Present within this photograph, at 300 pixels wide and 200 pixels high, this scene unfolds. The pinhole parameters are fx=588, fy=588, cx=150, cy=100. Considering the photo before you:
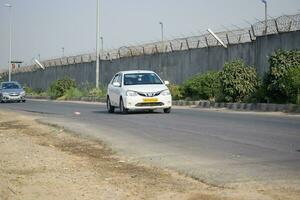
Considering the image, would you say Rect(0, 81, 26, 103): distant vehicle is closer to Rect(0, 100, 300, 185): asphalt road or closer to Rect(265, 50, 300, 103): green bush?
Rect(265, 50, 300, 103): green bush

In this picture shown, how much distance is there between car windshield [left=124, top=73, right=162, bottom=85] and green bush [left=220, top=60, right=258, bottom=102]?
16.8 ft

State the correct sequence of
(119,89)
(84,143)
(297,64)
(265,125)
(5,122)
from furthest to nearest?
(297,64) → (119,89) → (5,122) → (265,125) → (84,143)

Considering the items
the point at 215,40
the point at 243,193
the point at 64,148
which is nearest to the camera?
the point at 243,193

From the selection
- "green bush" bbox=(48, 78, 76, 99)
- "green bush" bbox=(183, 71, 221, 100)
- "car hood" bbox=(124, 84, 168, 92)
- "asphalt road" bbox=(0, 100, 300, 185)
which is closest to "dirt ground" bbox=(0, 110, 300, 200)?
"asphalt road" bbox=(0, 100, 300, 185)

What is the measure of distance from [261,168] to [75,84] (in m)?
41.7

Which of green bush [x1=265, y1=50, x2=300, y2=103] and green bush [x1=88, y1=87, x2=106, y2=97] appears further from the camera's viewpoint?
green bush [x1=88, y1=87, x2=106, y2=97]

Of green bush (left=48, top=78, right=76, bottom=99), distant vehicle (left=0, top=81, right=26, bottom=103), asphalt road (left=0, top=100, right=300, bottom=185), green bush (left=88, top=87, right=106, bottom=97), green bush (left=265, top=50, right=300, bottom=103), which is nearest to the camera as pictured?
asphalt road (left=0, top=100, right=300, bottom=185)

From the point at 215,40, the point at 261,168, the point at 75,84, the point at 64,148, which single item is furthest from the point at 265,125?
the point at 75,84

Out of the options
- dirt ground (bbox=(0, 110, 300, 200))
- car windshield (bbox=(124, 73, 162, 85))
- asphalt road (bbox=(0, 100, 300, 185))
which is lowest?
dirt ground (bbox=(0, 110, 300, 200))

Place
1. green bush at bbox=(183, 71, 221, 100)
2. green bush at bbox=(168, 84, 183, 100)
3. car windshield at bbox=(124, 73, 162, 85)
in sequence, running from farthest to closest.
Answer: green bush at bbox=(168, 84, 183, 100) → green bush at bbox=(183, 71, 221, 100) → car windshield at bbox=(124, 73, 162, 85)

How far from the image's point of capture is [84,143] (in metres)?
12.1

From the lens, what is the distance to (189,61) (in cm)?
3369

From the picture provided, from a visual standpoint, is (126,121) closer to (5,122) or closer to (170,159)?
(5,122)

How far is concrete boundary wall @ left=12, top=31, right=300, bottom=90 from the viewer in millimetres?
26047
